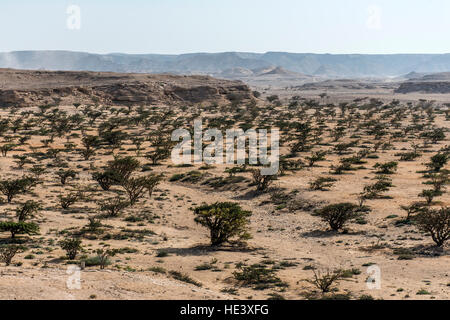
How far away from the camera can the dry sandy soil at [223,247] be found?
13.0 metres

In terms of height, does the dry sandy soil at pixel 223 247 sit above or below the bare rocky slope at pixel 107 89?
below

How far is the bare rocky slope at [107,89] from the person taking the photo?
86.3m

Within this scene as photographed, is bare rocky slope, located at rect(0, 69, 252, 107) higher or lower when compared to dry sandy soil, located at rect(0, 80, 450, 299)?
higher

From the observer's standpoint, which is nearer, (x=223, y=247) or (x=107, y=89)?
(x=223, y=247)

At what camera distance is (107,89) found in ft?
313

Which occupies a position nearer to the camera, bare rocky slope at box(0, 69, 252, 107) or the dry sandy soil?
the dry sandy soil

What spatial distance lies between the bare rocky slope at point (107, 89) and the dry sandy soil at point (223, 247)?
56.6m

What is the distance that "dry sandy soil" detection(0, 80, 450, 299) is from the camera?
13000 millimetres

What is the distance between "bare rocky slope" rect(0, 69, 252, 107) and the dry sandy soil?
2229 inches

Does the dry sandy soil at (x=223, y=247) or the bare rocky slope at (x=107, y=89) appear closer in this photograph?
the dry sandy soil at (x=223, y=247)

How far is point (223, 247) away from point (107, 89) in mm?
83243
